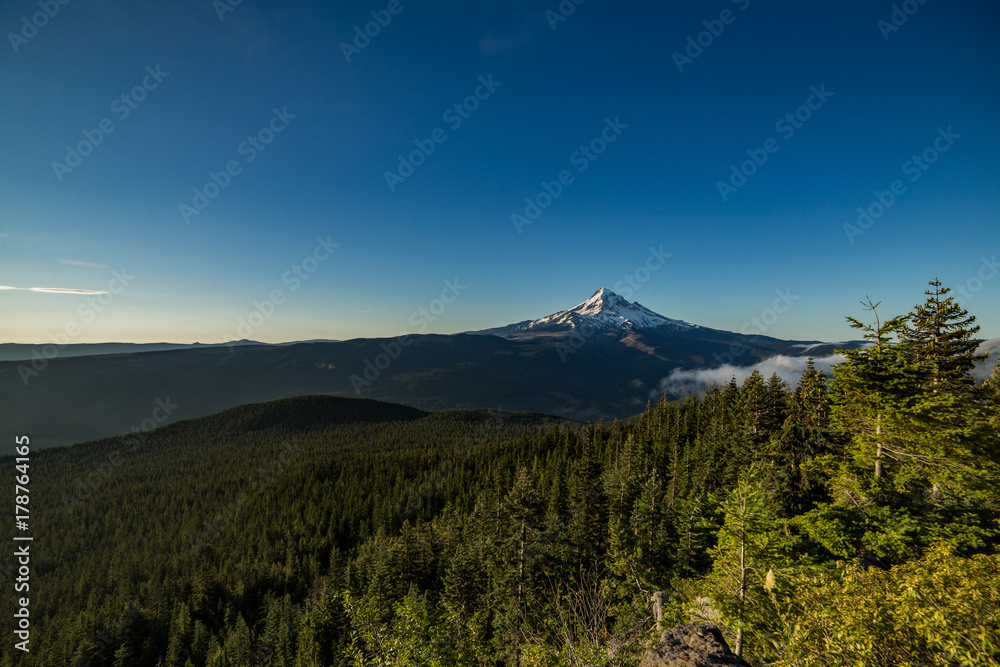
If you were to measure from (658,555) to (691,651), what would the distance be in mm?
32852

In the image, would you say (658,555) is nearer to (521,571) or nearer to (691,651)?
(521,571)

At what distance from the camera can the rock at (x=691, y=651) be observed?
11.9 metres

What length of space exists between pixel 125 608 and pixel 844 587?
4778 inches

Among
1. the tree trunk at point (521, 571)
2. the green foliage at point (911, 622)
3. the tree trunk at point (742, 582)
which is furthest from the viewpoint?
the tree trunk at point (521, 571)

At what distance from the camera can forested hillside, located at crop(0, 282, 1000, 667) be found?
1237 centimetres

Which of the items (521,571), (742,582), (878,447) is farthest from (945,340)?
(521,571)

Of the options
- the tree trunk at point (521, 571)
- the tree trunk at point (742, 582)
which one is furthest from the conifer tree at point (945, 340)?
the tree trunk at point (521, 571)

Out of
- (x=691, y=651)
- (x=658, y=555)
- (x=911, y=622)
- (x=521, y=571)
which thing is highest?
(x=911, y=622)

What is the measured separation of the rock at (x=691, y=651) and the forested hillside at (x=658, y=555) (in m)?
1.98

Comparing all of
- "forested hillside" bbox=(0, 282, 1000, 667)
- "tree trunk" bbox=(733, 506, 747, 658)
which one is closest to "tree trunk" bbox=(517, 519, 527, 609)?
"forested hillside" bbox=(0, 282, 1000, 667)

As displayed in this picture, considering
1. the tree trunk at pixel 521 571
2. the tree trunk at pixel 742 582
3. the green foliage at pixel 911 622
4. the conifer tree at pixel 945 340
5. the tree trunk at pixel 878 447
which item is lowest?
the tree trunk at pixel 521 571

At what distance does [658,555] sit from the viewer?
40.0 metres

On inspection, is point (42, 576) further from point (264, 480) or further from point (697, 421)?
point (697, 421)

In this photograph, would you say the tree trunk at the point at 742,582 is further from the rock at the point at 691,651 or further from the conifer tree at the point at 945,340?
the conifer tree at the point at 945,340
